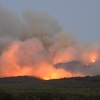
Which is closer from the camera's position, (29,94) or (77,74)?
(29,94)

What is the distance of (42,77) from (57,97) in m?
37.5

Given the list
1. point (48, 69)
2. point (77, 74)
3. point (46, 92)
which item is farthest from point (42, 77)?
point (46, 92)

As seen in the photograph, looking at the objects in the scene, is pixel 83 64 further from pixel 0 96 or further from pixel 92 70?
pixel 0 96

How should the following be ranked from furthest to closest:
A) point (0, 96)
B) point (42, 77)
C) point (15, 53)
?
point (15, 53), point (42, 77), point (0, 96)

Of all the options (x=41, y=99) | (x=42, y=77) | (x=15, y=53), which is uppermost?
(x=15, y=53)

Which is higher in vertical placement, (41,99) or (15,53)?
(15,53)

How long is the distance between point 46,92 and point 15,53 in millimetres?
42836

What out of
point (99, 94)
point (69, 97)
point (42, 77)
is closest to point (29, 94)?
point (69, 97)

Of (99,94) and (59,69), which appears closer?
(99,94)

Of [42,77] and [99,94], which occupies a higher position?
[42,77]

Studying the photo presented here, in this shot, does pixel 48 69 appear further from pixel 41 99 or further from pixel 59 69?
pixel 41 99

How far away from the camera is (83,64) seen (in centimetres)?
7538

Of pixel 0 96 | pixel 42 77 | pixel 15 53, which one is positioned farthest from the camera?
pixel 15 53

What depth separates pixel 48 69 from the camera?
7188cm
